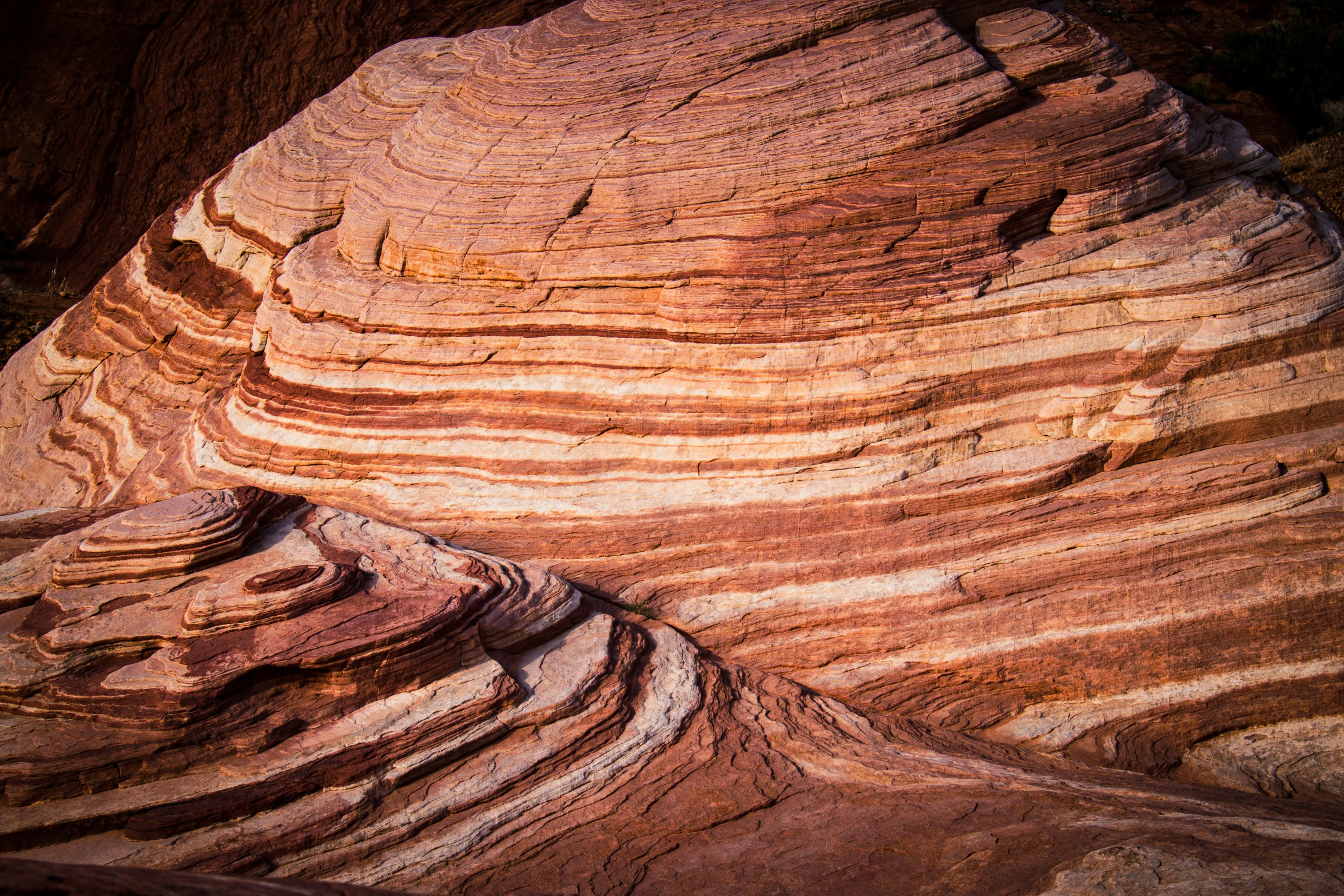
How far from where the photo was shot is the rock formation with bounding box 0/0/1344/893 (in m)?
5.90

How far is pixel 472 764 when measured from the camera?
6.27 m

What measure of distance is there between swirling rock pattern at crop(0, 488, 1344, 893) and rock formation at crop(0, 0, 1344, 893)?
30 millimetres

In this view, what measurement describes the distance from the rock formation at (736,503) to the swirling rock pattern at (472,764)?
0.10 feet

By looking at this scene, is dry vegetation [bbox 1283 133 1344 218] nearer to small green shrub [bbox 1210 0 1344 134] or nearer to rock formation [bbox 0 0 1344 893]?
small green shrub [bbox 1210 0 1344 134]

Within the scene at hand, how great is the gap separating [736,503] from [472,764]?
11.5ft

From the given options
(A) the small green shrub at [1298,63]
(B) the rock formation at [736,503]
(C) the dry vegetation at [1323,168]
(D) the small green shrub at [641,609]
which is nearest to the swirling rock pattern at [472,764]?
(B) the rock formation at [736,503]

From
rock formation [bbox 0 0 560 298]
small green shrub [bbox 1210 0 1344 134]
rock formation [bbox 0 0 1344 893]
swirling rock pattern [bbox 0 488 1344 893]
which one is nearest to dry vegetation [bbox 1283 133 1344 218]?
small green shrub [bbox 1210 0 1344 134]

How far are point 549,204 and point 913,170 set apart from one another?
3.63m

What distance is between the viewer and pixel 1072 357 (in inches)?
353

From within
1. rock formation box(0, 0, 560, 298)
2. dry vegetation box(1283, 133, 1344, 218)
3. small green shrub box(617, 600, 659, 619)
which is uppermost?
rock formation box(0, 0, 560, 298)

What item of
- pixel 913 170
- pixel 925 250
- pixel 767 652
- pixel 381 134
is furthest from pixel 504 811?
pixel 381 134

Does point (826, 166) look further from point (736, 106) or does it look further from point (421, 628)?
point (421, 628)

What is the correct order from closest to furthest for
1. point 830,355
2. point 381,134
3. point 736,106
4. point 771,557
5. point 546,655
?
point 546,655 < point 771,557 < point 830,355 < point 736,106 < point 381,134

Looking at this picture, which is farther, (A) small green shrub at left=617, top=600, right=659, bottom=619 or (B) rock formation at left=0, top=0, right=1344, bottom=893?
(A) small green shrub at left=617, top=600, right=659, bottom=619
